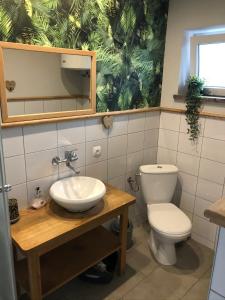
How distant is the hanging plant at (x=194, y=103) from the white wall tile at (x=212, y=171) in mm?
252

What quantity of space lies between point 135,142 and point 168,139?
1.28ft

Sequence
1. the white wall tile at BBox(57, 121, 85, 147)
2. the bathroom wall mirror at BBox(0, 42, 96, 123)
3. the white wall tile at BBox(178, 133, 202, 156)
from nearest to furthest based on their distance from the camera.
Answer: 1. the bathroom wall mirror at BBox(0, 42, 96, 123)
2. the white wall tile at BBox(57, 121, 85, 147)
3. the white wall tile at BBox(178, 133, 202, 156)

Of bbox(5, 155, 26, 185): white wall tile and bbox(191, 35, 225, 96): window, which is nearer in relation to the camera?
bbox(5, 155, 26, 185): white wall tile

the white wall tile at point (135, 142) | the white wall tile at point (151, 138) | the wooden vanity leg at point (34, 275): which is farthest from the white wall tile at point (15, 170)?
the white wall tile at point (151, 138)

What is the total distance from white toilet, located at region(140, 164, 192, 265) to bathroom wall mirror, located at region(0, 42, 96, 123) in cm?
86

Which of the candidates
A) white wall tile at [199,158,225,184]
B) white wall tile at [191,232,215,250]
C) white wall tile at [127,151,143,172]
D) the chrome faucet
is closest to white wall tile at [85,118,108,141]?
the chrome faucet

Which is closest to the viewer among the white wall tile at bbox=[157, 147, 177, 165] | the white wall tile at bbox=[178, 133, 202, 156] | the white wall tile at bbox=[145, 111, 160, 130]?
the white wall tile at bbox=[178, 133, 202, 156]

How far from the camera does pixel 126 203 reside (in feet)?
6.01

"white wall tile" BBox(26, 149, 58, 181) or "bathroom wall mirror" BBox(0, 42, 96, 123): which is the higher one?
"bathroom wall mirror" BBox(0, 42, 96, 123)

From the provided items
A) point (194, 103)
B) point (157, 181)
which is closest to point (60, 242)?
point (157, 181)

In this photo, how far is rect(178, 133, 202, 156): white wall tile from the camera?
91.9 inches

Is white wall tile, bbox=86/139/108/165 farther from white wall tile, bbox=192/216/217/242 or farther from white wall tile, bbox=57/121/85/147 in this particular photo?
white wall tile, bbox=192/216/217/242

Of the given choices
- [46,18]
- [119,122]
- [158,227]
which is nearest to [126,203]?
[158,227]

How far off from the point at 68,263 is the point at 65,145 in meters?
0.85
